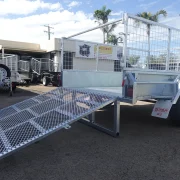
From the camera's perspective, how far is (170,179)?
246cm

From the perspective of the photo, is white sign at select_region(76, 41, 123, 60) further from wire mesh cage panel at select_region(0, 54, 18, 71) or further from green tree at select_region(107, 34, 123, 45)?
wire mesh cage panel at select_region(0, 54, 18, 71)

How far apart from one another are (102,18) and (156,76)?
101 ft

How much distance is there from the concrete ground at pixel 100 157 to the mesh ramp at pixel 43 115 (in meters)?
0.37

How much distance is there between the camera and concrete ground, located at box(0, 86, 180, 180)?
2.57 metres

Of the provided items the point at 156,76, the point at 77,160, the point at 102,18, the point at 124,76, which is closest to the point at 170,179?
the point at 77,160

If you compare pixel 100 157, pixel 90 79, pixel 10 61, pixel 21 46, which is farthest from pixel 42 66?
pixel 100 157

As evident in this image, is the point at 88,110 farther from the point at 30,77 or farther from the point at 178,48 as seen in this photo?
the point at 30,77

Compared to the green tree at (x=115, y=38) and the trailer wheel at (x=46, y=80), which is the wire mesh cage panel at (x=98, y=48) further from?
the trailer wheel at (x=46, y=80)

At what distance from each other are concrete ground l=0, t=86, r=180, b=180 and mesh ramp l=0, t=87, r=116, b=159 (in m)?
0.37

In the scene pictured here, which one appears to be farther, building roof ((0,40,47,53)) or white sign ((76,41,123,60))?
building roof ((0,40,47,53))

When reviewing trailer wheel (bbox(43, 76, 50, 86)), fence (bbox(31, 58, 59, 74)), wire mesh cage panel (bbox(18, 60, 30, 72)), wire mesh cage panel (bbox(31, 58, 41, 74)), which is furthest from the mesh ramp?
wire mesh cage panel (bbox(18, 60, 30, 72))

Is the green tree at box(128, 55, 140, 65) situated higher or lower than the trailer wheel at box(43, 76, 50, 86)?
higher

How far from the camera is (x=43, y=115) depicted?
358 centimetres

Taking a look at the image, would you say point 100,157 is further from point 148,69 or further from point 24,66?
point 24,66
